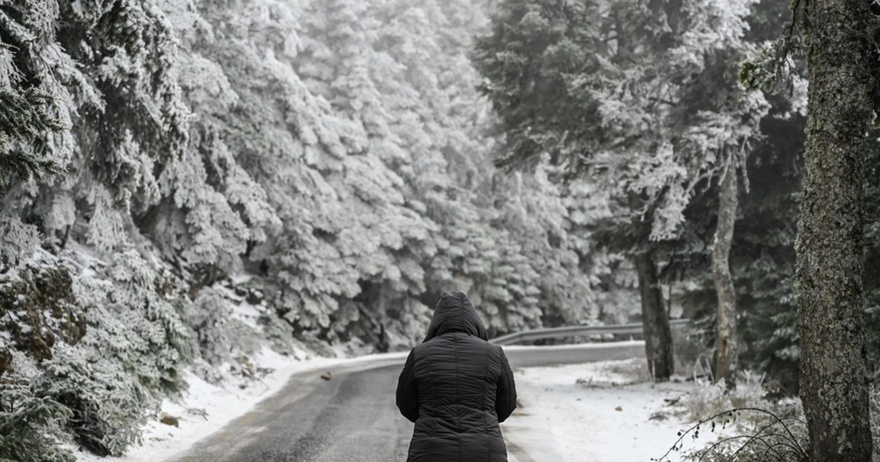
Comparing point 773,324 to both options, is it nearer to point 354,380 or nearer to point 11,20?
point 354,380

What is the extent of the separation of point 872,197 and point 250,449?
8701 millimetres

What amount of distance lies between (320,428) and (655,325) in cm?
891

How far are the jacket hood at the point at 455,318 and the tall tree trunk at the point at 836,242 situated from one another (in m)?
2.84

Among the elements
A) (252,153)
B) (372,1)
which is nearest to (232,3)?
(252,153)

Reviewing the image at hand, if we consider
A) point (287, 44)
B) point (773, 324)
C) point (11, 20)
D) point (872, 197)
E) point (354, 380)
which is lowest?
point (354, 380)

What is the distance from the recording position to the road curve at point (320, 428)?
28.5 feet

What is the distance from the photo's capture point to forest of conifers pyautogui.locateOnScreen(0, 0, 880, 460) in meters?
7.95

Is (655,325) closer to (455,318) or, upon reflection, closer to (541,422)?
(541,422)

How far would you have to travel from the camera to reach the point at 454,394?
4.25 meters

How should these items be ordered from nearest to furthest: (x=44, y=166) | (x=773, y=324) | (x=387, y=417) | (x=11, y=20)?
1. (x=44, y=166)
2. (x=11, y=20)
3. (x=387, y=417)
4. (x=773, y=324)

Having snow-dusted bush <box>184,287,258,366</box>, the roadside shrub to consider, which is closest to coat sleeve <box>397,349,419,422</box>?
the roadside shrub

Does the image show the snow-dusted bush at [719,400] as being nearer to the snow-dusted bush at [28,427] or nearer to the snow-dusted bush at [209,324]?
the snow-dusted bush at [28,427]

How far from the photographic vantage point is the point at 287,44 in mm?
20688

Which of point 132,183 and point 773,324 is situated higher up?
point 132,183
